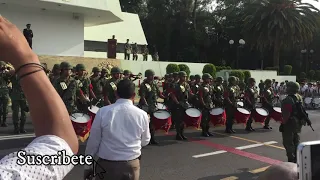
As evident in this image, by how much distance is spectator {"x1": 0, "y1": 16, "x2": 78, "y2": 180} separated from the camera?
1058mm

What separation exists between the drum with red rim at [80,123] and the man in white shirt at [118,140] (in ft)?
11.1

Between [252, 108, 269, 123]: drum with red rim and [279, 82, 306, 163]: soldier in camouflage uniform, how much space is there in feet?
14.2

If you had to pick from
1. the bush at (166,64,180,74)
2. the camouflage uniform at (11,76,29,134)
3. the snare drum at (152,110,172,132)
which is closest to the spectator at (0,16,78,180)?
the snare drum at (152,110,172,132)

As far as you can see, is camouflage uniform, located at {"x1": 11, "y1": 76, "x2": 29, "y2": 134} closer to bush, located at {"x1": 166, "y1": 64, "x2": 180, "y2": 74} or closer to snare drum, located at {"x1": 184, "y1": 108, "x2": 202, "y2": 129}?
snare drum, located at {"x1": 184, "y1": 108, "x2": 202, "y2": 129}

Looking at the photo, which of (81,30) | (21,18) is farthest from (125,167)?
(81,30)

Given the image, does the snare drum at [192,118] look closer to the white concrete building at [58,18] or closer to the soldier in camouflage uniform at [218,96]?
the soldier in camouflage uniform at [218,96]

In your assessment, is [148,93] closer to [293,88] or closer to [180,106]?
[180,106]

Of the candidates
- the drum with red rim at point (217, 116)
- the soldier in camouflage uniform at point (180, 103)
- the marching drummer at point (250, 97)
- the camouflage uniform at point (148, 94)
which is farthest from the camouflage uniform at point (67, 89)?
the marching drummer at point (250, 97)

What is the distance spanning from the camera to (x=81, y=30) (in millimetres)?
23125

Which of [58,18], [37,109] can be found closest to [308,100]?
[58,18]

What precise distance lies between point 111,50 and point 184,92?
15.5 metres

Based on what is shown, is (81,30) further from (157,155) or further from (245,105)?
(157,155)

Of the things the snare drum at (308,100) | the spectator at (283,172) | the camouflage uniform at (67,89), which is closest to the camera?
the spectator at (283,172)

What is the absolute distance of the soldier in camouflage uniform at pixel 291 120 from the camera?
609 cm
